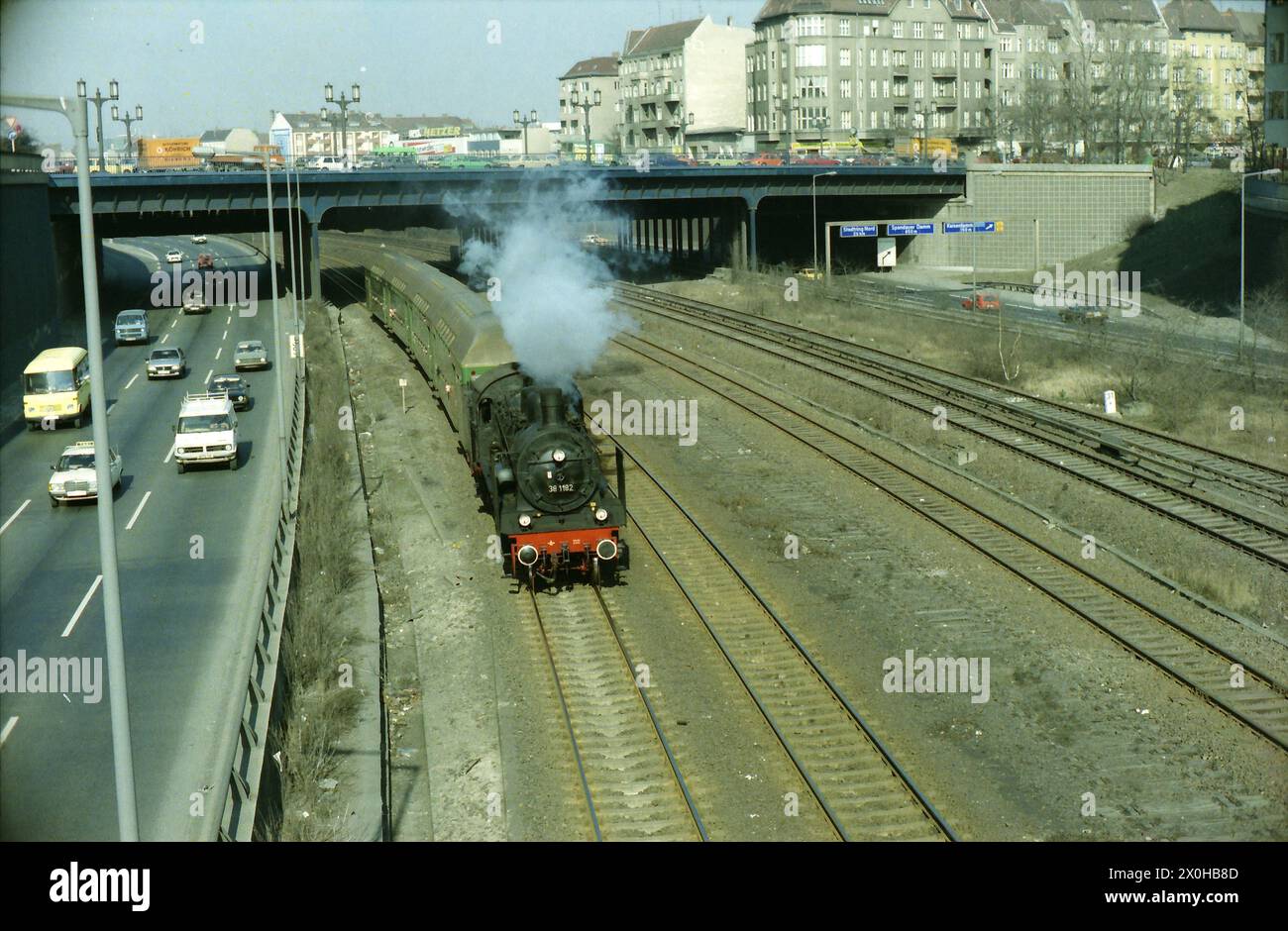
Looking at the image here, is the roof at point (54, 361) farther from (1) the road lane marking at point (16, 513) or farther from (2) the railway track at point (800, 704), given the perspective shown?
(2) the railway track at point (800, 704)

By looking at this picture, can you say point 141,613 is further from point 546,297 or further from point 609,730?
point 546,297

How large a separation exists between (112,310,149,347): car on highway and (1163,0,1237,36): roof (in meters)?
99.9

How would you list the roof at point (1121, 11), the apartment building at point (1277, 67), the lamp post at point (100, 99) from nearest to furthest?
the lamp post at point (100, 99), the apartment building at point (1277, 67), the roof at point (1121, 11)

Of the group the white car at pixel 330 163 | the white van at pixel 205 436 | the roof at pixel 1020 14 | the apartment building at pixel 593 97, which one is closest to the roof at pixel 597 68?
the apartment building at pixel 593 97

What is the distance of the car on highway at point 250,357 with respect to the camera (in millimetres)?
45656

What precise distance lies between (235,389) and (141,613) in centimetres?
2033

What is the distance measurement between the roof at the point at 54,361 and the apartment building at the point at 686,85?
78277 mm

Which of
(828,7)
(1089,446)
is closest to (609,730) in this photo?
(1089,446)

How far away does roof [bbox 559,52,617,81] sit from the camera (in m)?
129

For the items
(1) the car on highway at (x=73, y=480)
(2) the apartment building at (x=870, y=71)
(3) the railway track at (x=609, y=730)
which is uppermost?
(2) the apartment building at (x=870, y=71)

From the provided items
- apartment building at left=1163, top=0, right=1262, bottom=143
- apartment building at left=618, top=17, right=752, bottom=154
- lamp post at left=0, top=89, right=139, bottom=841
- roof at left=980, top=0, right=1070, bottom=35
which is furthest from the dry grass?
apartment building at left=1163, top=0, right=1262, bottom=143

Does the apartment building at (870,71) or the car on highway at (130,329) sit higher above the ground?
the apartment building at (870,71)

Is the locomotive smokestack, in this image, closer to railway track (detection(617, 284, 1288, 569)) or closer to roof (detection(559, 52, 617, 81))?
railway track (detection(617, 284, 1288, 569))
